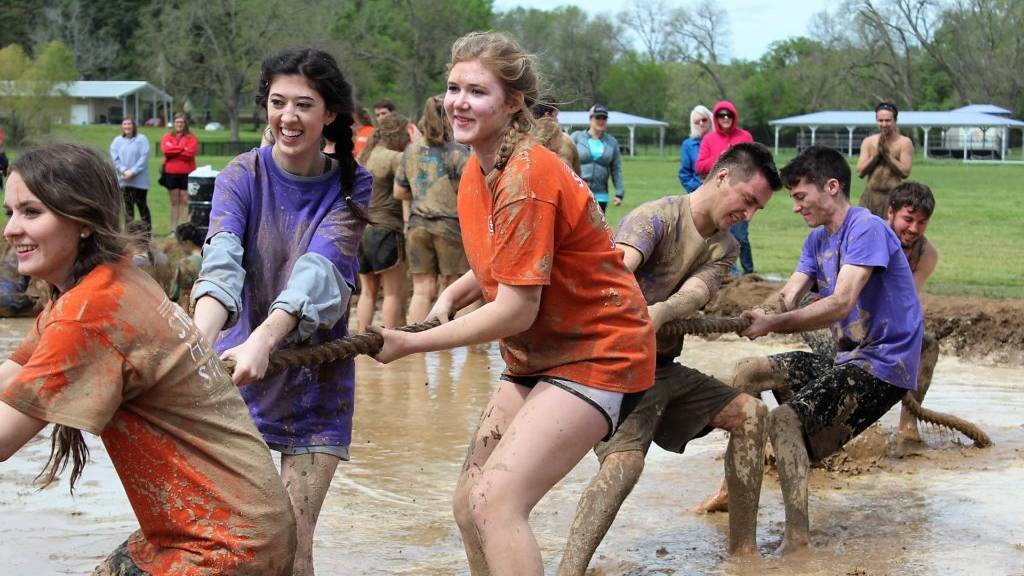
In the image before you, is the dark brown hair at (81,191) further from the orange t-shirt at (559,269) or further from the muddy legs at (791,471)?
the muddy legs at (791,471)

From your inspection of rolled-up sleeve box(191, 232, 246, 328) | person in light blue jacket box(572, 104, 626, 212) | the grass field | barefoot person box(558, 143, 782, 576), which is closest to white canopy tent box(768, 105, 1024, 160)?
the grass field

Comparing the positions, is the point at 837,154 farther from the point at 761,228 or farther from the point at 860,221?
the point at 761,228

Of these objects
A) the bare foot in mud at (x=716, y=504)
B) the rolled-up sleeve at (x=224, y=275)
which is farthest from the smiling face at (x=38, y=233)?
the bare foot in mud at (x=716, y=504)

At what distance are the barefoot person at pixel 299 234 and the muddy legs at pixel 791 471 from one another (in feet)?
8.13

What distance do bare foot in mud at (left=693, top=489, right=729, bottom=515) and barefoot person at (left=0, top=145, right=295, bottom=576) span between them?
3731 millimetres

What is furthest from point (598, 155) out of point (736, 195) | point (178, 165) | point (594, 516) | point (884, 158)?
point (594, 516)

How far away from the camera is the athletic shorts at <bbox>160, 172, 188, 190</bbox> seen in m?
18.3

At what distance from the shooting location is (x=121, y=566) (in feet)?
9.92

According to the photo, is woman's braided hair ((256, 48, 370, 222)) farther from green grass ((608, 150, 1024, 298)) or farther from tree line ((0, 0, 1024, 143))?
tree line ((0, 0, 1024, 143))

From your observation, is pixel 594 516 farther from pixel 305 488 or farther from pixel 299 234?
pixel 299 234

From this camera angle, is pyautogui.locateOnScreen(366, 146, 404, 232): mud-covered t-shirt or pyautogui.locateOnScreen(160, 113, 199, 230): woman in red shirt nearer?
pyautogui.locateOnScreen(366, 146, 404, 232): mud-covered t-shirt

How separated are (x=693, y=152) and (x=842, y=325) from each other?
25.1ft

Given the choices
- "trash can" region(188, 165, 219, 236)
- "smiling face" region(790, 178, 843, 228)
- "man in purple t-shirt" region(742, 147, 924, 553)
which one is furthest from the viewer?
"trash can" region(188, 165, 219, 236)

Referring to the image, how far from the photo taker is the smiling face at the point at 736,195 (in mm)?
5328
